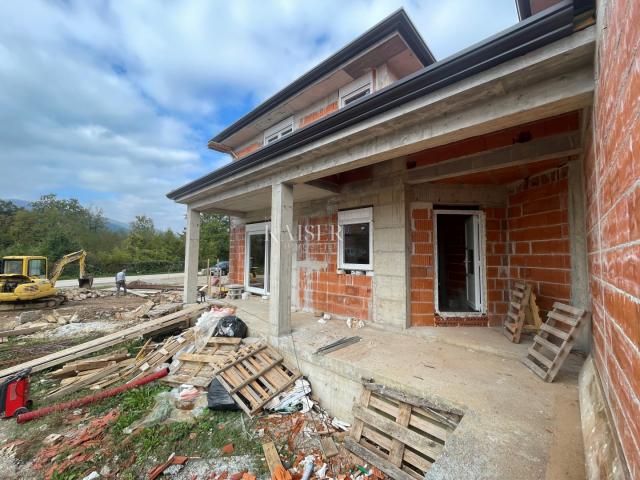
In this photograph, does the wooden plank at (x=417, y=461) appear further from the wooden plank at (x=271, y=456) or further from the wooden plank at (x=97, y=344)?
the wooden plank at (x=97, y=344)

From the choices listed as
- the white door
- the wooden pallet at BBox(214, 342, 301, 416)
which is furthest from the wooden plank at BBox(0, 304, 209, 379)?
the white door

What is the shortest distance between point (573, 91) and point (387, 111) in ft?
5.12

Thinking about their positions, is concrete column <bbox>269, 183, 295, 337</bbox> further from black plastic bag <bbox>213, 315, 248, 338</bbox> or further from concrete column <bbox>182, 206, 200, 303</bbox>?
concrete column <bbox>182, 206, 200, 303</bbox>

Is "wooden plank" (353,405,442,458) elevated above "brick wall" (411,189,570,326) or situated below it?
below

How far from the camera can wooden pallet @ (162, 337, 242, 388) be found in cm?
455

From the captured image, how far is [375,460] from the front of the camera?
9.12 feet

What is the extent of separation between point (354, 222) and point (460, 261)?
12.2ft

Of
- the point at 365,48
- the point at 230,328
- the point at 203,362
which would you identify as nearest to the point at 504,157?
the point at 365,48

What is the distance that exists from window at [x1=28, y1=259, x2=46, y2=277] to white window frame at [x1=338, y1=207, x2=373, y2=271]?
49.8 ft

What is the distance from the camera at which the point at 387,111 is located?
2.99 meters

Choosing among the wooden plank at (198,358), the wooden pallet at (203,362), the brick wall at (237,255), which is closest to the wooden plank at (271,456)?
the wooden pallet at (203,362)

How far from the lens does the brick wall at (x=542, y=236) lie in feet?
12.7

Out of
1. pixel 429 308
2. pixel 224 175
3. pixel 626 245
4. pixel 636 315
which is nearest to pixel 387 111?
pixel 626 245

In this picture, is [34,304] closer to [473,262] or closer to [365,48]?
[365,48]
